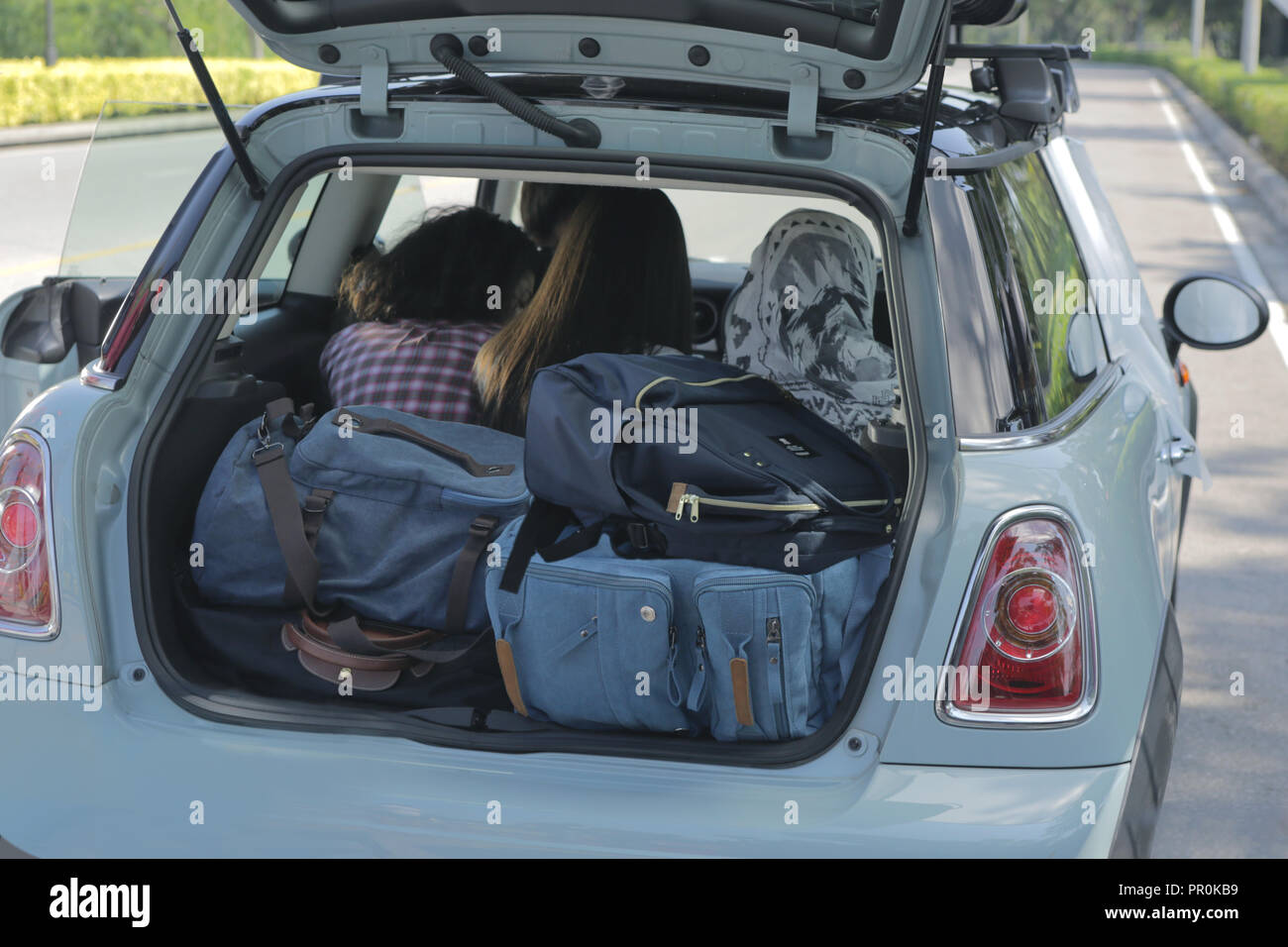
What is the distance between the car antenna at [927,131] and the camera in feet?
6.64

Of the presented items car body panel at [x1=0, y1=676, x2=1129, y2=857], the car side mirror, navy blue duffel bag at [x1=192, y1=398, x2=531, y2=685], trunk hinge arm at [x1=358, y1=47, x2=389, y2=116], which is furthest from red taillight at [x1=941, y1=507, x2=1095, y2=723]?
the car side mirror

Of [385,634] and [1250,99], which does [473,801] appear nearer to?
[385,634]

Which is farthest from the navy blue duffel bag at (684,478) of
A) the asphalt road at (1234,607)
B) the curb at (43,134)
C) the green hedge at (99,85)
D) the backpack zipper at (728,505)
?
the curb at (43,134)

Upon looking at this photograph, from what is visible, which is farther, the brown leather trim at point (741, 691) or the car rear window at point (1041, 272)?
the car rear window at point (1041, 272)

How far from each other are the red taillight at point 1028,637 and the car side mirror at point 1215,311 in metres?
1.98

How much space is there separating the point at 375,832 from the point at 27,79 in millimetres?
22046

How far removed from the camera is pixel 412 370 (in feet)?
9.88

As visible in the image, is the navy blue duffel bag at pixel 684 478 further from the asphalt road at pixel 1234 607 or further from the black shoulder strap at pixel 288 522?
the asphalt road at pixel 1234 607

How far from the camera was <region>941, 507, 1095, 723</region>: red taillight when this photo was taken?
1.99 metres

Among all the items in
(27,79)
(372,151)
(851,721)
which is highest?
(27,79)

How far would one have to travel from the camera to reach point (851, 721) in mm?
2035

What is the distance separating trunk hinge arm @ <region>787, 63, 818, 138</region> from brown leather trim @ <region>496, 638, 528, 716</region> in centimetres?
100
